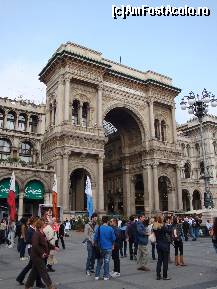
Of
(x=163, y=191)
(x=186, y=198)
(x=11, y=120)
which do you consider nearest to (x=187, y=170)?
(x=186, y=198)

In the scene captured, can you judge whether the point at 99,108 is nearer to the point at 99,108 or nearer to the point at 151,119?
the point at 99,108

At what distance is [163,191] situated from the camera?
47750 millimetres

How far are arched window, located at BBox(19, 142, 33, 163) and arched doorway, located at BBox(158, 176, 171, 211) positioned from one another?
60.8 ft

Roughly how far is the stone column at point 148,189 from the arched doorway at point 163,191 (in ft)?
12.5

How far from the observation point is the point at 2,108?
45219mm

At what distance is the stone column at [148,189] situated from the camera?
40.6 metres

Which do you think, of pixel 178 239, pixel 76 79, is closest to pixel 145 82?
pixel 76 79

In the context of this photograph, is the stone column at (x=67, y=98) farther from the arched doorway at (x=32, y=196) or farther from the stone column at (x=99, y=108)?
the arched doorway at (x=32, y=196)

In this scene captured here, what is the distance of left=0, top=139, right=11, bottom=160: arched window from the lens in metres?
44.3

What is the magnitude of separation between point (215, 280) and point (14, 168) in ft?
90.8

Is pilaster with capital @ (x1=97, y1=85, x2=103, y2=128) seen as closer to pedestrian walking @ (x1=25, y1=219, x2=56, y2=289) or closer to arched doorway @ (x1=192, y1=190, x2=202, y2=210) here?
pedestrian walking @ (x1=25, y1=219, x2=56, y2=289)

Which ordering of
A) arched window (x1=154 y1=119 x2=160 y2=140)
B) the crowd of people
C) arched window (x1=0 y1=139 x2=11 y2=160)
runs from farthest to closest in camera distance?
arched window (x1=154 y1=119 x2=160 y2=140) < arched window (x1=0 y1=139 x2=11 y2=160) < the crowd of people

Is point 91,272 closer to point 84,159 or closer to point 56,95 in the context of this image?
point 84,159

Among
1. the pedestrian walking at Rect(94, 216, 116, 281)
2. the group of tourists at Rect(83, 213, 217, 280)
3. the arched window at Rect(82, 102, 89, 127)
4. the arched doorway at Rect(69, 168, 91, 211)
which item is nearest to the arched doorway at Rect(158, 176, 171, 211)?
the arched doorway at Rect(69, 168, 91, 211)
